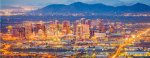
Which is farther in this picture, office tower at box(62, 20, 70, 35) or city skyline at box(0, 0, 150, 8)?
office tower at box(62, 20, 70, 35)

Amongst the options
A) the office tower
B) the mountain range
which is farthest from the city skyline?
the office tower

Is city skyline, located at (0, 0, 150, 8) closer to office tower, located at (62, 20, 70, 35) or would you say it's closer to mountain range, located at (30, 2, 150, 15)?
mountain range, located at (30, 2, 150, 15)

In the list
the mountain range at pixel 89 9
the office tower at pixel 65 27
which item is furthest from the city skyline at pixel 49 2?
the office tower at pixel 65 27

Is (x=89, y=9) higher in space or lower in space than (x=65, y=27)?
higher

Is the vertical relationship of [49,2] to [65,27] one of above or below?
above

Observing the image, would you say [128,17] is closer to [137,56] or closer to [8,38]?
[137,56]

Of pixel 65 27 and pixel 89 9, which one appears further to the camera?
pixel 89 9

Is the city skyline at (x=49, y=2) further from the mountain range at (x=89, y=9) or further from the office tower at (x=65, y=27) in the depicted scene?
the office tower at (x=65, y=27)

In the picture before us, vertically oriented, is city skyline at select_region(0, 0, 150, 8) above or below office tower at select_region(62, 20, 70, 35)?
above
